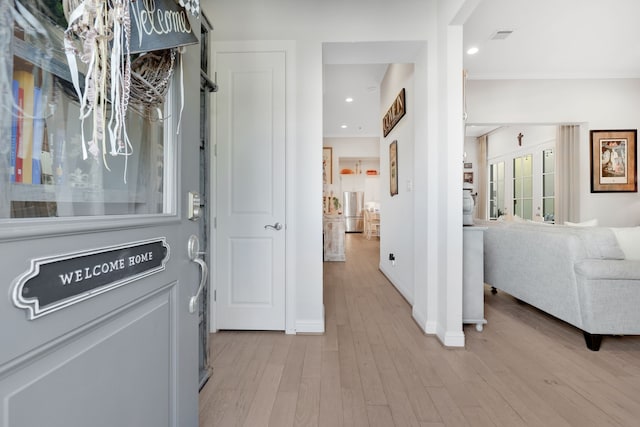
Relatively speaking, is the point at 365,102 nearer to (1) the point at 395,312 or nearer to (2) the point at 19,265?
(1) the point at 395,312

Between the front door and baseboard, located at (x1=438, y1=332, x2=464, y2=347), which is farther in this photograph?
baseboard, located at (x1=438, y1=332, x2=464, y2=347)

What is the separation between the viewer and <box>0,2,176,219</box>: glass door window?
52 cm

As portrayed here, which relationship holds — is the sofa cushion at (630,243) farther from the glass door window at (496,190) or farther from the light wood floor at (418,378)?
the glass door window at (496,190)

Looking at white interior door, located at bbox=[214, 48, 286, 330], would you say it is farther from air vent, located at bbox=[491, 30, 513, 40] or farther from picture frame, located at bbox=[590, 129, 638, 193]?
picture frame, located at bbox=[590, 129, 638, 193]

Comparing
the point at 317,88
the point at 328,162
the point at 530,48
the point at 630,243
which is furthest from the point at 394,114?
the point at 328,162

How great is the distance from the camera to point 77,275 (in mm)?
588

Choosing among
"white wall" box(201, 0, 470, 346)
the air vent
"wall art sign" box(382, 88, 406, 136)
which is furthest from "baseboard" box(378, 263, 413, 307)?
the air vent

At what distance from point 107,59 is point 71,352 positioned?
631 mm

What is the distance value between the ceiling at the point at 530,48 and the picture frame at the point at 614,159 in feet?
2.95

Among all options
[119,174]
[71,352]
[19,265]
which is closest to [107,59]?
[119,174]

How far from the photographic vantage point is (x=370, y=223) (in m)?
9.18

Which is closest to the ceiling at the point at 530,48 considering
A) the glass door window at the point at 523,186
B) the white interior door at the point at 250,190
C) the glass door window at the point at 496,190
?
the white interior door at the point at 250,190

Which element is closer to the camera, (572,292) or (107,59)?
(107,59)

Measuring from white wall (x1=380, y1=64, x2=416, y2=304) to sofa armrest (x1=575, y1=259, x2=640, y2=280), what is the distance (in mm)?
1345
